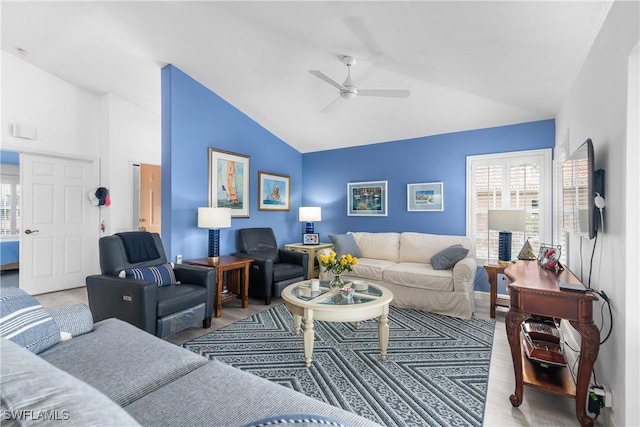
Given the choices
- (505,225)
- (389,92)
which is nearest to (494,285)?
(505,225)

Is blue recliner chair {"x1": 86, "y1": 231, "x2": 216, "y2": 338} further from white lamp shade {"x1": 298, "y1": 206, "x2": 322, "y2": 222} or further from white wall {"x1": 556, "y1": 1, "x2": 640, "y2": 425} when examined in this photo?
white wall {"x1": 556, "y1": 1, "x2": 640, "y2": 425}

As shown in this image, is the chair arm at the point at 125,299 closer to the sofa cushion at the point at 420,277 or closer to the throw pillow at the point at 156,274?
the throw pillow at the point at 156,274

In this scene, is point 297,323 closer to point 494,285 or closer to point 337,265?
point 337,265

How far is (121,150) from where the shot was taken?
194 inches

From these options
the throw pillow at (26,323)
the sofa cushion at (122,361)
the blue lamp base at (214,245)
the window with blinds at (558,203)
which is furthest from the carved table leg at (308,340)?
the window with blinds at (558,203)

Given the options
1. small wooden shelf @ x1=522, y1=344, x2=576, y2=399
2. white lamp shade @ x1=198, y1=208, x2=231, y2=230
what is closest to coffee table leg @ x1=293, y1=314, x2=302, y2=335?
white lamp shade @ x1=198, y1=208, x2=231, y2=230

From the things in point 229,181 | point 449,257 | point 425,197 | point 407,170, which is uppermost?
point 407,170

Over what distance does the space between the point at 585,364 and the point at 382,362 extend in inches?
50.4

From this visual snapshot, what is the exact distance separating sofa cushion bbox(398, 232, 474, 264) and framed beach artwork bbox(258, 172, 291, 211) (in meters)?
2.20

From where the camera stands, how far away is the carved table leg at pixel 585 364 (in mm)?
1681

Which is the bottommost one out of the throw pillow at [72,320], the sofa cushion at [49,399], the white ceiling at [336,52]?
the throw pillow at [72,320]

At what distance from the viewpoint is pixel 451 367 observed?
7.80 ft

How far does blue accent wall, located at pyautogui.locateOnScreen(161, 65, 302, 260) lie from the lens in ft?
12.5

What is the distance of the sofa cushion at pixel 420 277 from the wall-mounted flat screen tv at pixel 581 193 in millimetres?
1348
